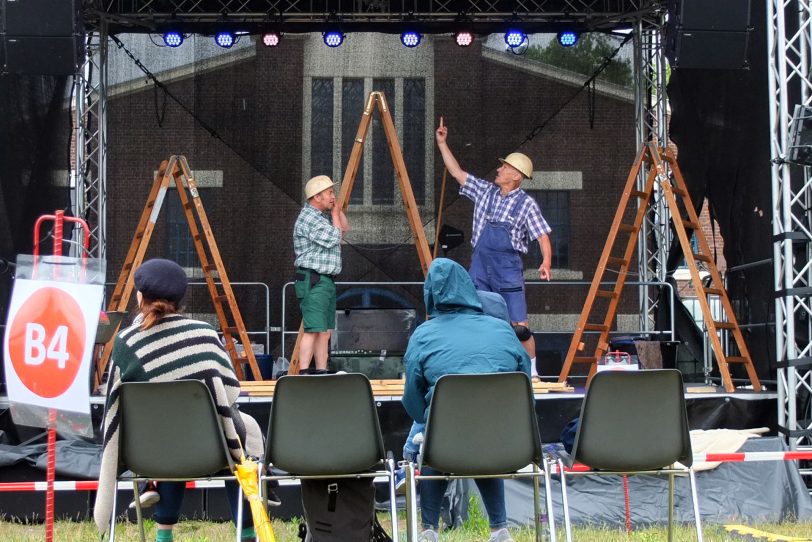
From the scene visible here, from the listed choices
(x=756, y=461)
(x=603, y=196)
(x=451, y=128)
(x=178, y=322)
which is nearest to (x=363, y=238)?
(x=451, y=128)

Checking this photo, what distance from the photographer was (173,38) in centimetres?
857

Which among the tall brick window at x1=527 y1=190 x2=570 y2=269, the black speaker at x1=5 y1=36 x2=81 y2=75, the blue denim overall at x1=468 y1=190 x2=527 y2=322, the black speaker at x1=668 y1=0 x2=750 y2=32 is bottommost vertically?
the blue denim overall at x1=468 y1=190 x2=527 y2=322

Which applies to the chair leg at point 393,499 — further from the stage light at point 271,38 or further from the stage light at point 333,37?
the stage light at point 271,38

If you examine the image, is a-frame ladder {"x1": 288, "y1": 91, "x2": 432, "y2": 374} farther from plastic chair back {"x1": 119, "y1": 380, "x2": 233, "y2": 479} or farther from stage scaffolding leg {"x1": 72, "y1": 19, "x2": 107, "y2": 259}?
plastic chair back {"x1": 119, "y1": 380, "x2": 233, "y2": 479}

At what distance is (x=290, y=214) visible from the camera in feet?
28.3

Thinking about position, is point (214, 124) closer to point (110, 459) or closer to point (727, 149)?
point (727, 149)

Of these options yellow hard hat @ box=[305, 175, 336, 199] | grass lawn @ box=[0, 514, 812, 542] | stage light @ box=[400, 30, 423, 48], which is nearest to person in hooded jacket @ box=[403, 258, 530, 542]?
grass lawn @ box=[0, 514, 812, 542]

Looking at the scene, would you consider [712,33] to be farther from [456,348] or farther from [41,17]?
[41,17]

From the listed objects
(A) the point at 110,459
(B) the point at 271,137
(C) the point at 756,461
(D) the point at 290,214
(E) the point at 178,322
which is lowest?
(C) the point at 756,461

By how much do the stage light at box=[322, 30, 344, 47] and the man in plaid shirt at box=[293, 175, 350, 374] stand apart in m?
2.28

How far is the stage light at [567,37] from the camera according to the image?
28.4 feet

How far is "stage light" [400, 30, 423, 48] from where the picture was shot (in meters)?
8.59

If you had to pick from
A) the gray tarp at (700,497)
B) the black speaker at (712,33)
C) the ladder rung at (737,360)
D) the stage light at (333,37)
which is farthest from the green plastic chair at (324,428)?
the stage light at (333,37)

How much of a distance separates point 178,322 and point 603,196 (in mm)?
5690
